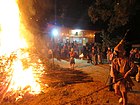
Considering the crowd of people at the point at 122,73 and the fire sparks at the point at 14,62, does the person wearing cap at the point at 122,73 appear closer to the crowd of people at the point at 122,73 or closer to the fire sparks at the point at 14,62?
the crowd of people at the point at 122,73

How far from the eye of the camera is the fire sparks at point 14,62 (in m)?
11.5

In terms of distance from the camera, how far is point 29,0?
3747cm

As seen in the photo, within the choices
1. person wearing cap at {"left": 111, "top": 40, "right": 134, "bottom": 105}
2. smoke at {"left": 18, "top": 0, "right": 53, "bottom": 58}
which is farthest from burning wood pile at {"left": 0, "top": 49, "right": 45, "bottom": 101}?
smoke at {"left": 18, "top": 0, "right": 53, "bottom": 58}

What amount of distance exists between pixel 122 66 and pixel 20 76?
7109mm

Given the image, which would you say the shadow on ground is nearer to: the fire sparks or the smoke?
the fire sparks

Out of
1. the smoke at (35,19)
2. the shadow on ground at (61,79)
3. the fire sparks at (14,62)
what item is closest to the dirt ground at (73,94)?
the shadow on ground at (61,79)

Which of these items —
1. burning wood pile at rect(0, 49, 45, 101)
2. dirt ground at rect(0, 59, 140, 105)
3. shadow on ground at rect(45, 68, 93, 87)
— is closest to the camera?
dirt ground at rect(0, 59, 140, 105)

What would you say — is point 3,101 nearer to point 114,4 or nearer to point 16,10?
point 114,4

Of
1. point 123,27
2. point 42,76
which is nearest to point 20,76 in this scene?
point 42,76

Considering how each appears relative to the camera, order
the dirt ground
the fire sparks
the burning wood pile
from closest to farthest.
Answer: the dirt ground, the burning wood pile, the fire sparks

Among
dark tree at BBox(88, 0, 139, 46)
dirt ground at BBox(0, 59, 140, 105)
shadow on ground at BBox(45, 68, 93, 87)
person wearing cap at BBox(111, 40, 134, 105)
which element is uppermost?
dark tree at BBox(88, 0, 139, 46)

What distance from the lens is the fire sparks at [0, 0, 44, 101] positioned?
1154cm

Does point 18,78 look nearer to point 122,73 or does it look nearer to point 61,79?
point 61,79

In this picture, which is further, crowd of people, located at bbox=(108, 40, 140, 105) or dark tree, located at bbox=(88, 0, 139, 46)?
dark tree, located at bbox=(88, 0, 139, 46)
